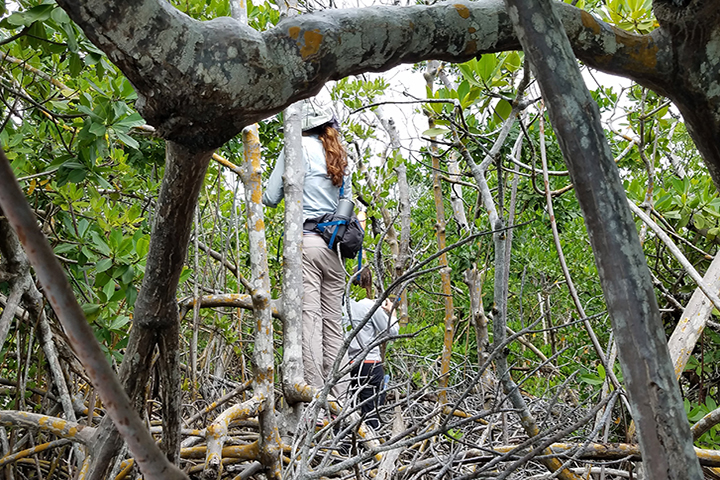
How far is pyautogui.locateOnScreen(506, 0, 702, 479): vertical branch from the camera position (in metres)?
0.71

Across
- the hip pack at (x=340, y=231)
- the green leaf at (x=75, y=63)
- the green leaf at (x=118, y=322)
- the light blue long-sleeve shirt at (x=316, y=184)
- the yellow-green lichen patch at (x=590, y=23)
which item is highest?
the light blue long-sleeve shirt at (x=316, y=184)

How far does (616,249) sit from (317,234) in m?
2.78

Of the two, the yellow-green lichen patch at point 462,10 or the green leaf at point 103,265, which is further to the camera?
the green leaf at point 103,265

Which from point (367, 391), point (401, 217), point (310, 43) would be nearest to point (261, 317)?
point (367, 391)

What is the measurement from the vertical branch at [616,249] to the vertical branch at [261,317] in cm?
175

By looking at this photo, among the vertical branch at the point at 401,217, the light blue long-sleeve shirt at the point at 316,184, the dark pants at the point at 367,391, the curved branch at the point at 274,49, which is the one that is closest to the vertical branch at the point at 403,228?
the vertical branch at the point at 401,217

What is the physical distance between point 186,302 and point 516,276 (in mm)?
4100

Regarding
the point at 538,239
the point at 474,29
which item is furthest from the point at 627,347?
the point at 538,239

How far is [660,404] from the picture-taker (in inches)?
28.1

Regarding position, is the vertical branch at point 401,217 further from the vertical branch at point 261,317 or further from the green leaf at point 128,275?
the green leaf at point 128,275

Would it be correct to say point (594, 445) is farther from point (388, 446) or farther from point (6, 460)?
point (6, 460)

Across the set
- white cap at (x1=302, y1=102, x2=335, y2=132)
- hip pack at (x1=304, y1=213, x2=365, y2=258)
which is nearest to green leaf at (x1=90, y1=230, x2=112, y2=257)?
hip pack at (x1=304, y1=213, x2=365, y2=258)

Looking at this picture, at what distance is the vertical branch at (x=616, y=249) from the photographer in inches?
28.0

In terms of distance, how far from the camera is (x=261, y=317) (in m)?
2.52
